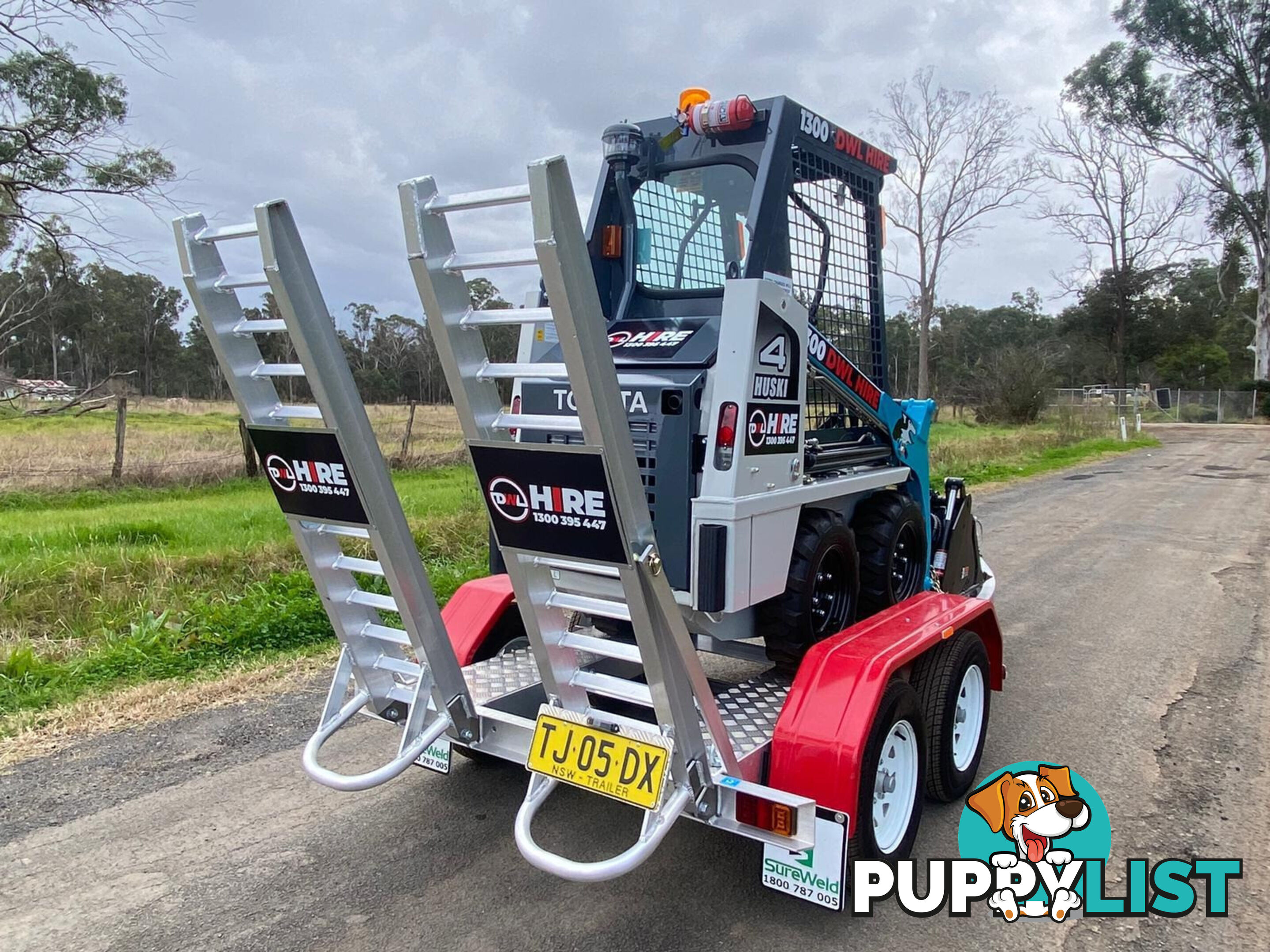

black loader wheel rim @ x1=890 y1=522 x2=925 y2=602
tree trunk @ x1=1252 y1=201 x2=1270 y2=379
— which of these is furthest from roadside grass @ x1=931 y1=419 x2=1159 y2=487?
tree trunk @ x1=1252 y1=201 x2=1270 y2=379

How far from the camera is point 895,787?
11.1ft

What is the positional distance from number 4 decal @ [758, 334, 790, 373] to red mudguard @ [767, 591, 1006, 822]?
107 centimetres

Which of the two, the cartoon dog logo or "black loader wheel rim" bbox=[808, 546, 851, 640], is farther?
"black loader wheel rim" bbox=[808, 546, 851, 640]

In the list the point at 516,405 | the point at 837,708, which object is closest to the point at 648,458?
the point at 516,405

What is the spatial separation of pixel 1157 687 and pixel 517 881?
407cm

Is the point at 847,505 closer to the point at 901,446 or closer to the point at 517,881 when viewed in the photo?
the point at 901,446

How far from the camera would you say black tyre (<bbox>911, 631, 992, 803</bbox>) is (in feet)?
12.1

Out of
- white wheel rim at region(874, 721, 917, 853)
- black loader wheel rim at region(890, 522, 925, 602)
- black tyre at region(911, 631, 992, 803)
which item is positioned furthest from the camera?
black loader wheel rim at region(890, 522, 925, 602)

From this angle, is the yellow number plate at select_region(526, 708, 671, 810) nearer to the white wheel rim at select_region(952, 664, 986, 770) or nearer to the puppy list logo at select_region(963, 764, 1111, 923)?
the puppy list logo at select_region(963, 764, 1111, 923)

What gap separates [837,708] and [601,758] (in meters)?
0.85

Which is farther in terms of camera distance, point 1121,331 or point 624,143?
point 1121,331

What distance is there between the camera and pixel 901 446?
4824mm

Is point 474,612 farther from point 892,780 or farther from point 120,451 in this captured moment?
point 120,451

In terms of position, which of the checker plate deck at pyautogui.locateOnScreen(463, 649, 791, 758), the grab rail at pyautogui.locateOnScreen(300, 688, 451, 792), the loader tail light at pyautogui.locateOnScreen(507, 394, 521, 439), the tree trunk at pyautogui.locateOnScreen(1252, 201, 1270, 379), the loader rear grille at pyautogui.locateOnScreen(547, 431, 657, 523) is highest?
the tree trunk at pyautogui.locateOnScreen(1252, 201, 1270, 379)
